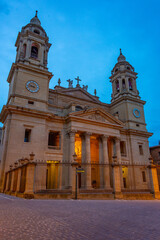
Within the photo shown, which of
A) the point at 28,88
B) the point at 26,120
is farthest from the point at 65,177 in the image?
the point at 28,88

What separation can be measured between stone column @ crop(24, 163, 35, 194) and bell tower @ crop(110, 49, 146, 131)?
77.0 feet

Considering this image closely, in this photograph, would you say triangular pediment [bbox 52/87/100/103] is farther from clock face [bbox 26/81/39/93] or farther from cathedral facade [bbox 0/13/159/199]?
clock face [bbox 26/81/39/93]

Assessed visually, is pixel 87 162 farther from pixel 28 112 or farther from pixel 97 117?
pixel 28 112

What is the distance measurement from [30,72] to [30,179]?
18293 mm

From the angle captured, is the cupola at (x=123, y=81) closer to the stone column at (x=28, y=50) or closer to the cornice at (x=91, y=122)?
the cornice at (x=91, y=122)

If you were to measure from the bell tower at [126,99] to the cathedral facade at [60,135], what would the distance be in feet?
0.70

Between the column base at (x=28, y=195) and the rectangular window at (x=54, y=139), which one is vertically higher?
the rectangular window at (x=54, y=139)

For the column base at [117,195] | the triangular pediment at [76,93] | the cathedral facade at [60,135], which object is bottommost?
the column base at [117,195]

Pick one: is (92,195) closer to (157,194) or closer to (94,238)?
(157,194)

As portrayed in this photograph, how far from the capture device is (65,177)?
25344 millimetres

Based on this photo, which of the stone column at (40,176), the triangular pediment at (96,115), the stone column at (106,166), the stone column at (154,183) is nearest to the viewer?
the stone column at (154,183)

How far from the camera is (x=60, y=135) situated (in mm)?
27328

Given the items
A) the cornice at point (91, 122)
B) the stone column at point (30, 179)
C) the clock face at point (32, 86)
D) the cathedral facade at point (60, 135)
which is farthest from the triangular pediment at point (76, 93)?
the stone column at point (30, 179)

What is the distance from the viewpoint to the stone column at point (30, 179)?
1406 centimetres
